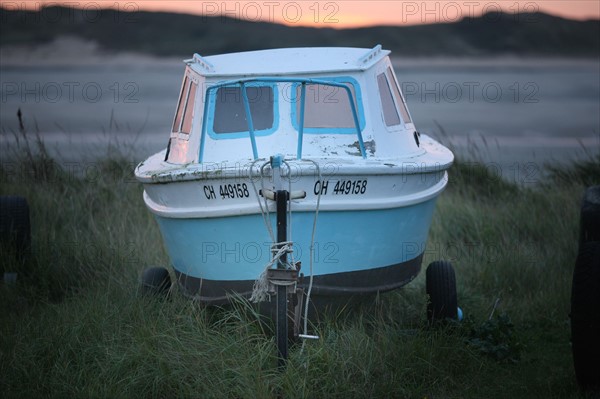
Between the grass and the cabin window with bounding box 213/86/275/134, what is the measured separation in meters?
1.55

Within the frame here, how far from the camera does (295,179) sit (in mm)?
6133

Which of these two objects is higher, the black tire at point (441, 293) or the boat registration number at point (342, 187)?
the boat registration number at point (342, 187)

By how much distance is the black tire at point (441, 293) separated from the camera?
730 centimetres

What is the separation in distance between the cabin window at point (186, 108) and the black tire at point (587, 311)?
362 cm

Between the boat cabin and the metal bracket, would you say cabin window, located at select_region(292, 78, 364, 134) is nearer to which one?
the boat cabin

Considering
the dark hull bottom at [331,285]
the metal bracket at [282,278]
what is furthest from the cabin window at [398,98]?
the metal bracket at [282,278]

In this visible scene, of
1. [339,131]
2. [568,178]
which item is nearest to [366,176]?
[339,131]

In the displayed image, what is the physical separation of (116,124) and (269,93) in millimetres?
6703

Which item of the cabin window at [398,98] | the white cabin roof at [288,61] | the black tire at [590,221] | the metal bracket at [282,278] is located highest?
the white cabin roof at [288,61]

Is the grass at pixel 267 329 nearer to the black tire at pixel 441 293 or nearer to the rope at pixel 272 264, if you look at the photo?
the black tire at pixel 441 293

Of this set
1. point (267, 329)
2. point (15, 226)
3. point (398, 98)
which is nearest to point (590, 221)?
point (398, 98)

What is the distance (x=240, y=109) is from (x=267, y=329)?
6.33 ft

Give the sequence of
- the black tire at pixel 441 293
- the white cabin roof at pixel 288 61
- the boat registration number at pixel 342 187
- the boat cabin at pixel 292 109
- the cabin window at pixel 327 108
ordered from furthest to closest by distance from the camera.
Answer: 1. the black tire at pixel 441 293
2. the white cabin roof at pixel 288 61
3. the cabin window at pixel 327 108
4. the boat cabin at pixel 292 109
5. the boat registration number at pixel 342 187

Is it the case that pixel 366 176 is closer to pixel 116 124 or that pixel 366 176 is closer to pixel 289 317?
pixel 289 317
